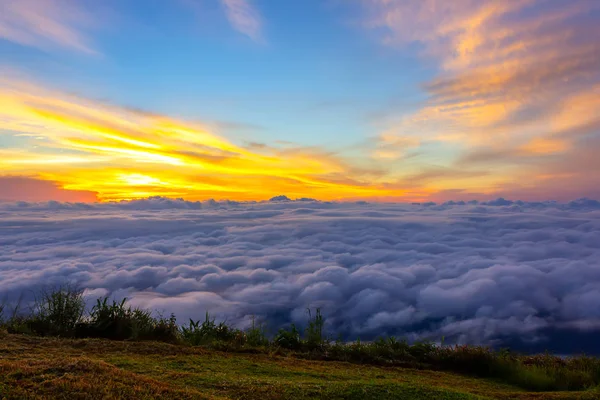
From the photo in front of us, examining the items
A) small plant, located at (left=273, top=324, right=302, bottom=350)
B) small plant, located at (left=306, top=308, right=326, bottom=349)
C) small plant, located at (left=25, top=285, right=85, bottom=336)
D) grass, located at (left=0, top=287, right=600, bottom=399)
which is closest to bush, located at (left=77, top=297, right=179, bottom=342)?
grass, located at (left=0, top=287, right=600, bottom=399)

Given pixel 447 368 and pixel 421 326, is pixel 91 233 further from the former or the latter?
pixel 447 368

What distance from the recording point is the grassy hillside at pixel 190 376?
4559mm

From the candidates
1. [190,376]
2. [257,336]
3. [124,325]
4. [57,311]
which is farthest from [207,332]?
[190,376]

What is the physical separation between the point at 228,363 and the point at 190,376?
1693 mm

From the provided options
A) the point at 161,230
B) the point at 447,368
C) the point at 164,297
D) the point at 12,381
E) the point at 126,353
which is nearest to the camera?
the point at 12,381

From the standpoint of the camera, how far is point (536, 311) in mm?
108000

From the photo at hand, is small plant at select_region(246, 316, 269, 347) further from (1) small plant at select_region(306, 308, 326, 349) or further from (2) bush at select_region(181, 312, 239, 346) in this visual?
(1) small plant at select_region(306, 308, 326, 349)

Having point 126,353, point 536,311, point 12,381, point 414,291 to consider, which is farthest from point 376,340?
point 536,311

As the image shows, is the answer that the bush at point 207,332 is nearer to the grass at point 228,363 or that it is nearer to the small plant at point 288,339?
the grass at point 228,363

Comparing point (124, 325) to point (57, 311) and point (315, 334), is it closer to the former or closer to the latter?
point (57, 311)

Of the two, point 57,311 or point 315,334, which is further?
point 315,334

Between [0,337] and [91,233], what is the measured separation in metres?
197

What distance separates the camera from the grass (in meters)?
5.03

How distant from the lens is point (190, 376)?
6.36m
